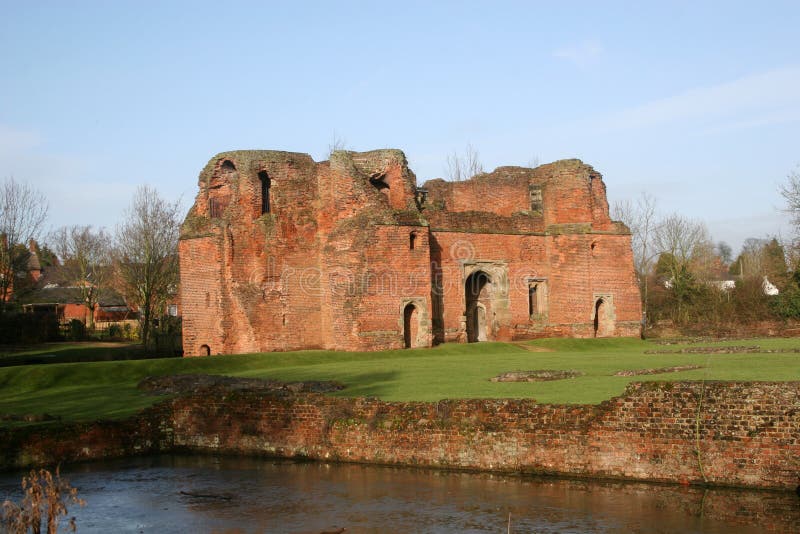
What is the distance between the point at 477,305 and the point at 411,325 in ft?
14.8

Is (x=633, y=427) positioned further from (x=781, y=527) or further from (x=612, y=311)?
(x=612, y=311)

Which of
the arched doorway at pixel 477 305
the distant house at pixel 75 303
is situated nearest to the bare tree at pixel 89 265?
the distant house at pixel 75 303

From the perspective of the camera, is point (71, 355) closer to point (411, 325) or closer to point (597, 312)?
point (411, 325)

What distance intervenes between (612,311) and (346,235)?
11181 mm

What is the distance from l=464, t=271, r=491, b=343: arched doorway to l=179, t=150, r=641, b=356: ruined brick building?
2.0 inches

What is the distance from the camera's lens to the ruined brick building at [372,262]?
1087 inches

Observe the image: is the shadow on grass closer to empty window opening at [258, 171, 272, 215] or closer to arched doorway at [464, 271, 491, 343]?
empty window opening at [258, 171, 272, 215]

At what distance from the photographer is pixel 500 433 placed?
1267 cm

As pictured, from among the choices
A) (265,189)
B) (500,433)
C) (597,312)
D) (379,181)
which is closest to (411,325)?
(379,181)

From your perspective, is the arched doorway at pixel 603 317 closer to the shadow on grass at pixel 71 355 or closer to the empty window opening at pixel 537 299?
the empty window opening at pixel 537 299

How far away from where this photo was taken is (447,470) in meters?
12.9

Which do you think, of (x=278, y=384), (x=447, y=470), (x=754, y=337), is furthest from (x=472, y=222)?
(x=447, y=470)

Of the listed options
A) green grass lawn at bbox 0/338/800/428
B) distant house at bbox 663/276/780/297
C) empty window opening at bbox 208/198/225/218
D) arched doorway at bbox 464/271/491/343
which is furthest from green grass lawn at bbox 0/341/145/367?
distant house at bbox 663/276/780/297

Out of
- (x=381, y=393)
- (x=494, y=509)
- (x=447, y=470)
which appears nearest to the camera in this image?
(x=494, y=509)
